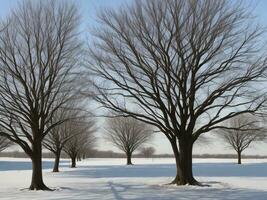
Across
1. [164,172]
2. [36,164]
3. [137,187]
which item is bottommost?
[137,187]

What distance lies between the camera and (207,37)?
21.2 meters

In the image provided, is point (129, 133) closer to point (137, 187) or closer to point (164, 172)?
point (164, 172)

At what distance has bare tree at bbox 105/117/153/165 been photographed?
66000mm

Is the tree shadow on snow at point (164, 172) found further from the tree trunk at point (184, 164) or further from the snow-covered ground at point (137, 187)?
the tree trunk at point (184, 164)

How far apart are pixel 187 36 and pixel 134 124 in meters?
45.6

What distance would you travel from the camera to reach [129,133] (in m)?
67.0

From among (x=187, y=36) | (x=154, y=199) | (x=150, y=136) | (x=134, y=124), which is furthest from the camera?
(x=150, y=136)

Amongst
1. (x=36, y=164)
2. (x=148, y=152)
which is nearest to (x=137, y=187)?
(x=36, y=164)

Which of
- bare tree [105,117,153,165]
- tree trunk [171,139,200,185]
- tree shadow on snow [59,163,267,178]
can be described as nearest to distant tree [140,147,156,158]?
bare tree [105,117,153,165]

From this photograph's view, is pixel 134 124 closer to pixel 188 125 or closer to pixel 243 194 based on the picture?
pixel 188 125

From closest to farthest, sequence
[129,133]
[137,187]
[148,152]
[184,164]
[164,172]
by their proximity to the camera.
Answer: [137,187] → [184,164] → [164,172] → [129,133] → [148,152]

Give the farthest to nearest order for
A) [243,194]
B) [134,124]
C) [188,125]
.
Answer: [134,124] < [188,125] < [243,194]

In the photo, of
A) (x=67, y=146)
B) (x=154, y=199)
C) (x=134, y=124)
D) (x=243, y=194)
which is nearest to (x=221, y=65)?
(x=243, y=194)

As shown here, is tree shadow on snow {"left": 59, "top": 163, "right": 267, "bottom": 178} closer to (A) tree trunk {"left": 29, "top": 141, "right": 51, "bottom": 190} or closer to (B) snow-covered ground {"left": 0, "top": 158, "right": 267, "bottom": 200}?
(B) snow-covered ground {"left": 0, "top": 158, "right": 267, "bottom": 200}
